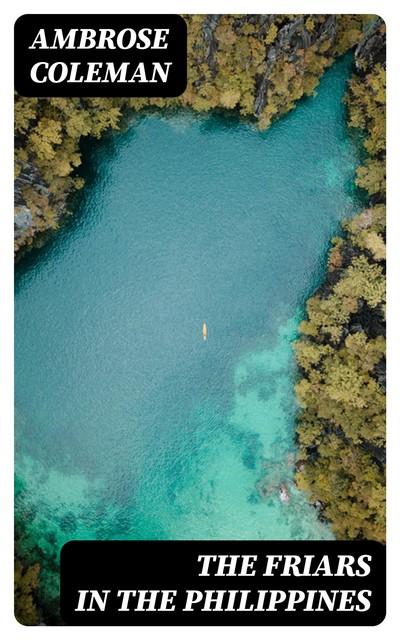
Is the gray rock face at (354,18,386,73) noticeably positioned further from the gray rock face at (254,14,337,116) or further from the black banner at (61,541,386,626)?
the black banner at (61,541,386,626)

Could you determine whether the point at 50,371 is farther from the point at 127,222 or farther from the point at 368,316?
the point at 368,316

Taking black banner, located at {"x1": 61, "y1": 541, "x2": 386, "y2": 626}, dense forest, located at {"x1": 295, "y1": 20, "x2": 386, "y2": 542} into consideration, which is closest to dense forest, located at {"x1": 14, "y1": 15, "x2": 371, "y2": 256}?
dense forest, located at {"x1": 295, "y1": 20, "x2": 386, "y2": 542}

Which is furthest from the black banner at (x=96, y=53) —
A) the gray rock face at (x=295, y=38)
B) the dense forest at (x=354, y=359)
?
the dense forest at (x=354, y=359)

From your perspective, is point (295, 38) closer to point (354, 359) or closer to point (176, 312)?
point (176, 312)

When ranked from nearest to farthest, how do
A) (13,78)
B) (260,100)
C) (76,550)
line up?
(13,78) → (76,550) → (260,100)

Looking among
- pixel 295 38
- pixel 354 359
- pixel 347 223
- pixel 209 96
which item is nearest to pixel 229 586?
pixel 354 359

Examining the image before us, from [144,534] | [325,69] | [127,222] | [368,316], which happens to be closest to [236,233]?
[127,222]
